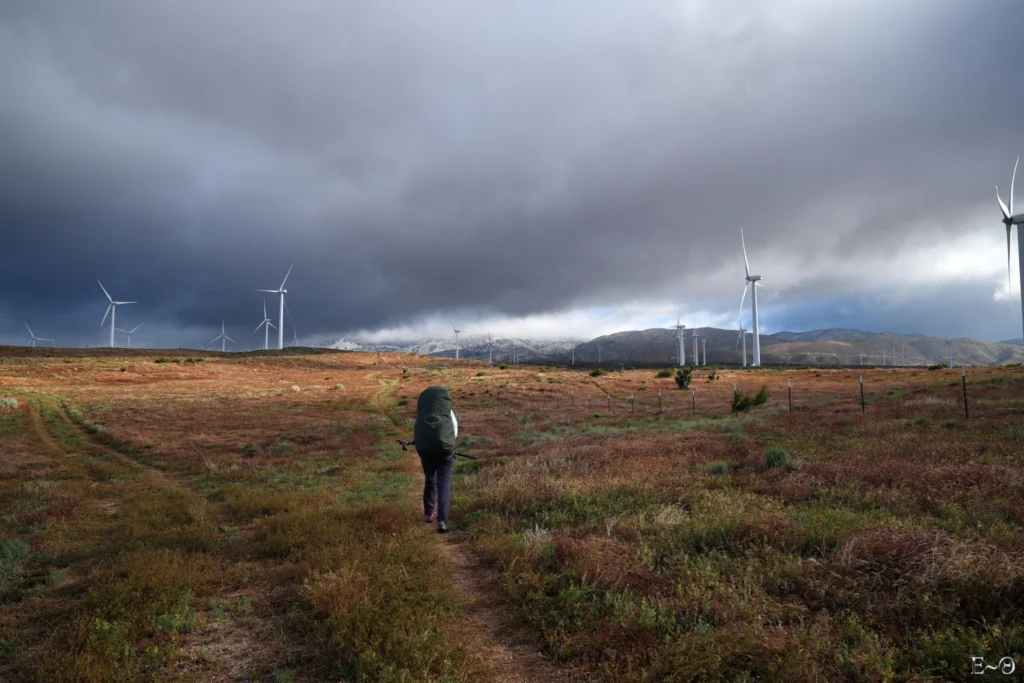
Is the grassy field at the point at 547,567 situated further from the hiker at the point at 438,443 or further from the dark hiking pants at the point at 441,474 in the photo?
the hiker at the point at 438,443

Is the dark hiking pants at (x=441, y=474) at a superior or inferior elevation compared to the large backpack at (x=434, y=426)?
inferior

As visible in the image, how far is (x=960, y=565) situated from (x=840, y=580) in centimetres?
137

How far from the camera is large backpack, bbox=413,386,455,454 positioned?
11.0m

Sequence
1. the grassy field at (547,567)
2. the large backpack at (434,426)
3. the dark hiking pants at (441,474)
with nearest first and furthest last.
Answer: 1. the grassy field at (547,567)
2. the large backpack at (434,426)
3. the dark hiking pants at (441,474)

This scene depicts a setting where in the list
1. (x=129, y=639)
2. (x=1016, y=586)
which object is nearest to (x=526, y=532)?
(x=129, y=639)

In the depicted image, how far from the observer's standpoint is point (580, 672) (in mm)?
5414


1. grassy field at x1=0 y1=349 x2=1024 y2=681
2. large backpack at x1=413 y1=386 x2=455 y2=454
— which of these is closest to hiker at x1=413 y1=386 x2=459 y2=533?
large backpack at x1=413 y1=386 x2=455 y2=454

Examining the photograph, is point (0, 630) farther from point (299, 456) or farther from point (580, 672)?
point (299, 456)

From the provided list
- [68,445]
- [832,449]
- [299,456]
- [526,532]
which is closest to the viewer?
[526,532]

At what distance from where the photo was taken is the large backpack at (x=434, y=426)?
36.2ft

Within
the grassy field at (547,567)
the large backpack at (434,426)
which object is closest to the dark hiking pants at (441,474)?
the large backpack at (434,426)

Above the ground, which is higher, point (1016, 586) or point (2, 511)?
point (1016, 586)

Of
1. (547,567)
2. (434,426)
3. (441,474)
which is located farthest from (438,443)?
(547,567)

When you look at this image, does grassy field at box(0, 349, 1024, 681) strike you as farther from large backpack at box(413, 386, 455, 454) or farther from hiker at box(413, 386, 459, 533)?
large backpack at box(413, 386, 455, 454)
